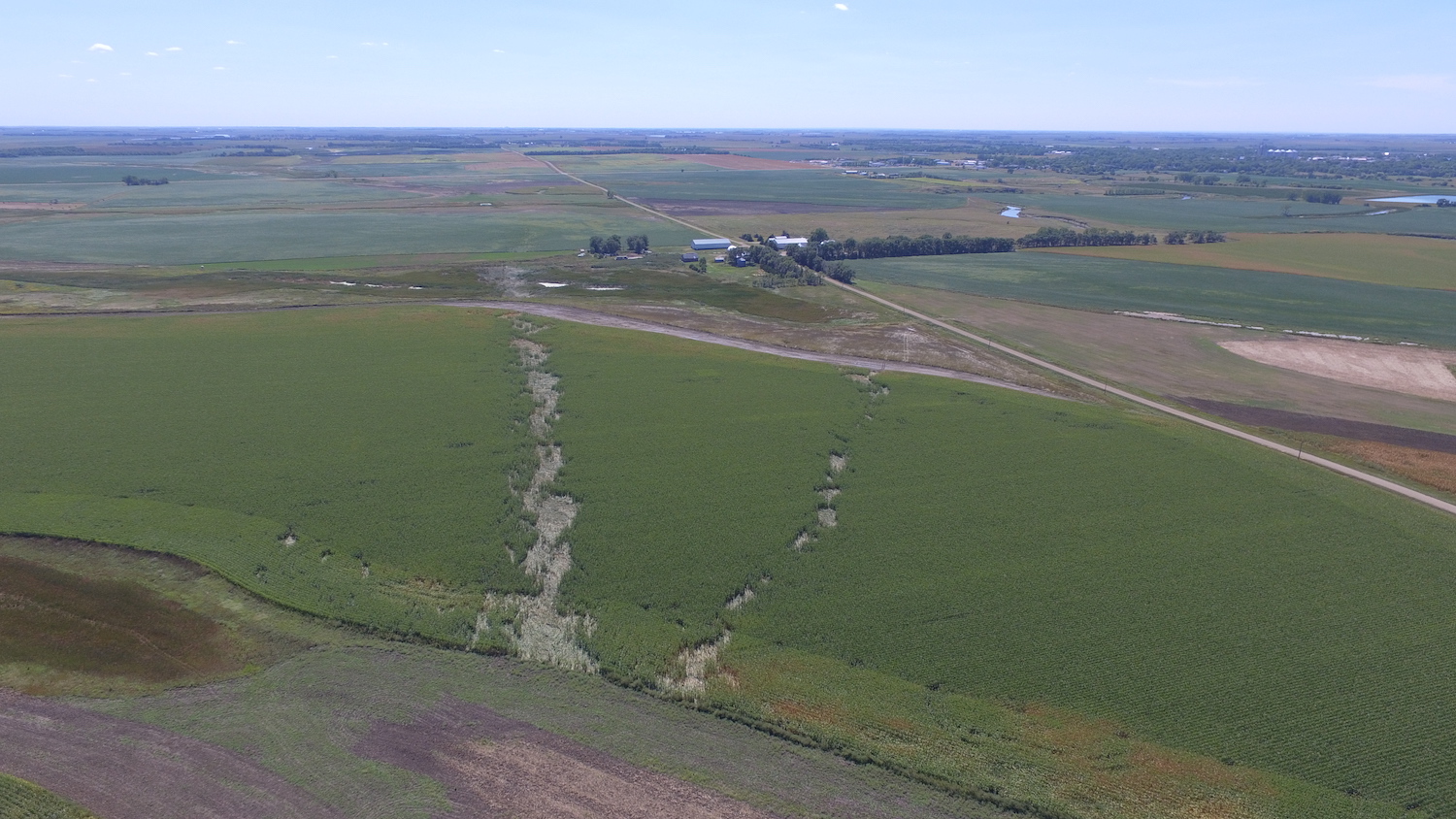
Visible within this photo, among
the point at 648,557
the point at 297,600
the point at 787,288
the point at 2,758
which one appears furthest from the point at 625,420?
the point at 787,288

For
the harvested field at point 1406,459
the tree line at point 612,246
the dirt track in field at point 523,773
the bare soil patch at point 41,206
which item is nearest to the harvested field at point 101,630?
the dirt track in field at point 523,773

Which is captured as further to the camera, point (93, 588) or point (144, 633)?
point (93, 588)

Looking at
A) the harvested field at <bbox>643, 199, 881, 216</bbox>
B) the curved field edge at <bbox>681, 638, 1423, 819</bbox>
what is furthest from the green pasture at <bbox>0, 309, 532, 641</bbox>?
the harvested field at <bbox>643, 199, 881, 216</bbox>

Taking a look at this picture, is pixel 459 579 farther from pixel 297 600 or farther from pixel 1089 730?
pixel 1089 730

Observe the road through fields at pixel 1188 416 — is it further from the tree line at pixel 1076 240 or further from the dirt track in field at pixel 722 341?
the tree line at pixel 1076 240

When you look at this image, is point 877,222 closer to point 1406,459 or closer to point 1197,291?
point 1197,291

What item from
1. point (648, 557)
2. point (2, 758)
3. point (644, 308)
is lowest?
point (2, 758)
